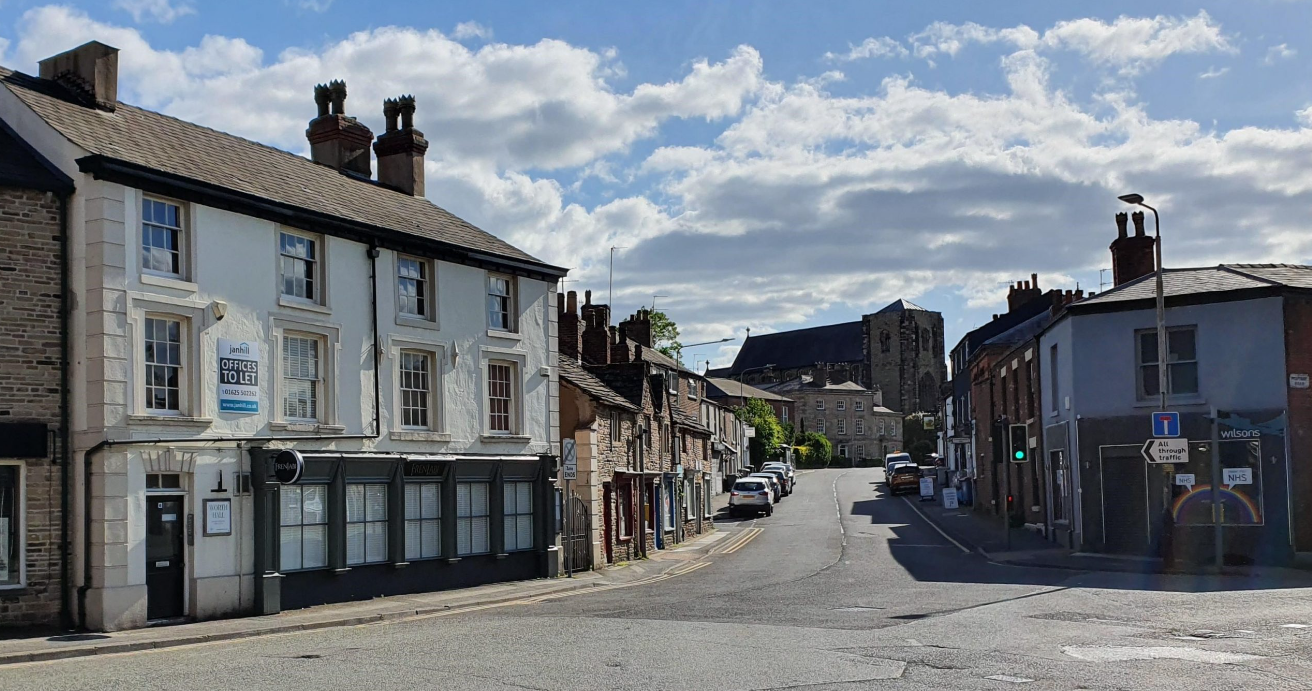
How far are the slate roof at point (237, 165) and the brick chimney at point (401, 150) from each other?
740 mm

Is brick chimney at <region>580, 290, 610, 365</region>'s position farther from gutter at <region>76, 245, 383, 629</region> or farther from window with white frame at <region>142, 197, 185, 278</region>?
window with white frame at <region>142, 197, 185, 278</region>

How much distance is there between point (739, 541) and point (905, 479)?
26438mm

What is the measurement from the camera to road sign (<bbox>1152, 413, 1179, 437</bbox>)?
2670cm

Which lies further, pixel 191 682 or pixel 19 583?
pixel 19 583

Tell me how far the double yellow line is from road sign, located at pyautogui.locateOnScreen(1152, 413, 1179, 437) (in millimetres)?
12758

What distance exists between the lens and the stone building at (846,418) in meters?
132

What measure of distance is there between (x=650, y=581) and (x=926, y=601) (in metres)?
8.88

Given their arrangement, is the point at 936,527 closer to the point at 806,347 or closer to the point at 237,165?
the point at 237,165

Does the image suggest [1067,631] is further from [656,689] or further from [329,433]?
[329,433]

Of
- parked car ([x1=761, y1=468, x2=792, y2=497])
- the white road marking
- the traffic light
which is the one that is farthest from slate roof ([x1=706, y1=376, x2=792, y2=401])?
the traffic light

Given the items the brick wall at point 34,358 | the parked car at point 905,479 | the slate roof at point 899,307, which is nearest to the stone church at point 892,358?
the slate roof at point 899,307

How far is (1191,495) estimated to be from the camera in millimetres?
29266

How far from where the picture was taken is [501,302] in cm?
2834

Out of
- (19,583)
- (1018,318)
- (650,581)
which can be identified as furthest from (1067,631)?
(1018,318)
